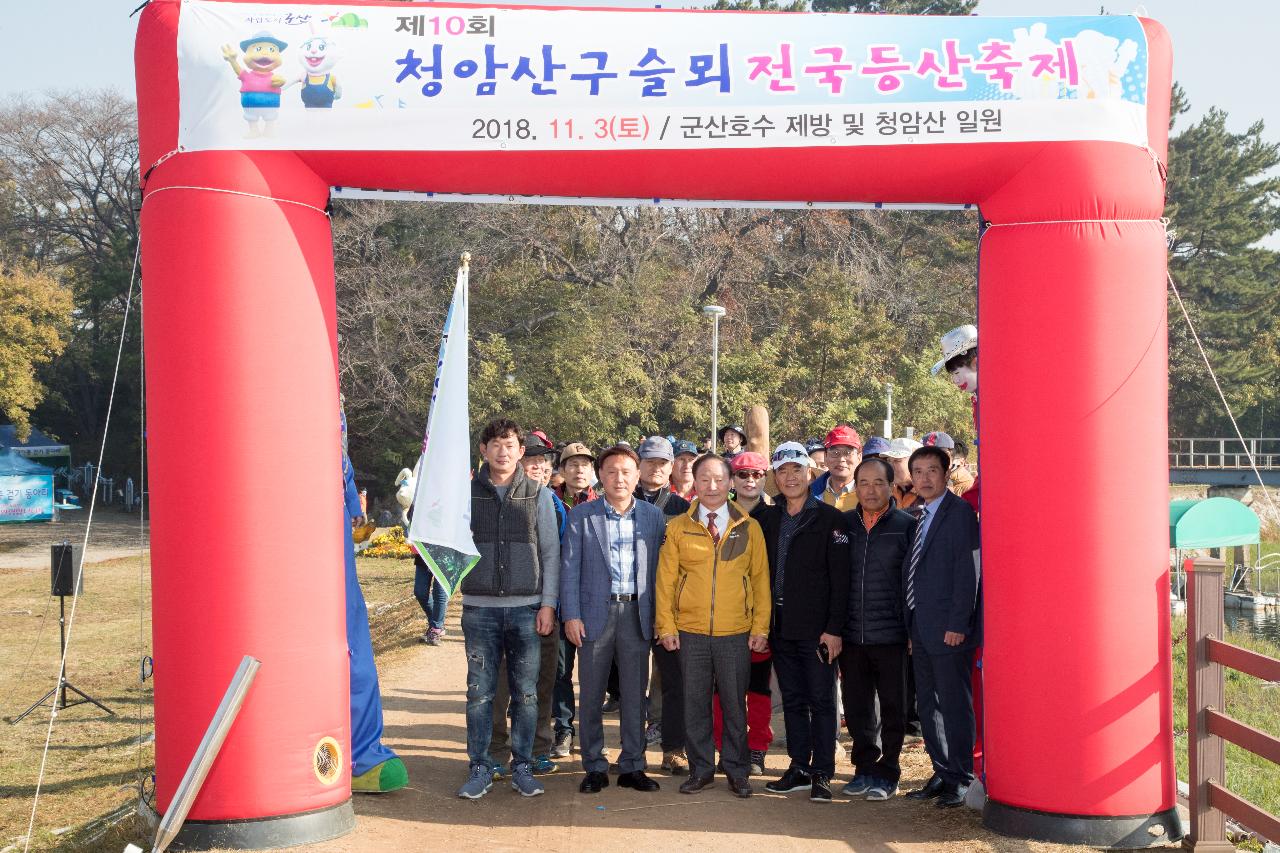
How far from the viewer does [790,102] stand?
540 centimetres

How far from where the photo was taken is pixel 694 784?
20.4ft

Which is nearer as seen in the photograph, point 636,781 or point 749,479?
point 636,781

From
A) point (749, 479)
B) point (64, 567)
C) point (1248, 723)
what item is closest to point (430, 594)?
point (64, 567)

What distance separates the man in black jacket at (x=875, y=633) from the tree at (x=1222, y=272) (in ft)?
141

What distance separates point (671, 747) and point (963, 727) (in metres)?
1.59

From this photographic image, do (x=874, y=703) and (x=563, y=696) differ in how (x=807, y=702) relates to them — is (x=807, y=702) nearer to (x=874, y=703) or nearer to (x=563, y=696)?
(x=874, y=703)

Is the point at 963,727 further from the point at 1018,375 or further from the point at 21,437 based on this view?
the point at 21,437

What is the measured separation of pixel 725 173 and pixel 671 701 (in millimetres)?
2850

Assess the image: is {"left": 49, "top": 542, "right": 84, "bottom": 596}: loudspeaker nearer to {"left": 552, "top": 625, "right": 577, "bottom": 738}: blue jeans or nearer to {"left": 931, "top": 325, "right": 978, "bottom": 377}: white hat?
{"left": 552, "top": 625, "right": 577, "bottom": 738}: blue jeans

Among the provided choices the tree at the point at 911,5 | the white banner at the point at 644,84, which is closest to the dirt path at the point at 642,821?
the white banner at the point at 644,84

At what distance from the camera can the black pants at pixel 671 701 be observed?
21.3 feet

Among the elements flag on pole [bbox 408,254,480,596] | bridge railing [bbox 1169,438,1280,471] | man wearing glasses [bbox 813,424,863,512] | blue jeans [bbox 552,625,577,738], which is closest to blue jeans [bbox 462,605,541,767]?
flag on pole [bbox 408,254,480,596]

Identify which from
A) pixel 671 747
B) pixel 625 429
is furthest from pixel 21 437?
pixel 671 747

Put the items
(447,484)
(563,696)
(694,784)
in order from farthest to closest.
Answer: (563,696), (694,784), (447,484)
